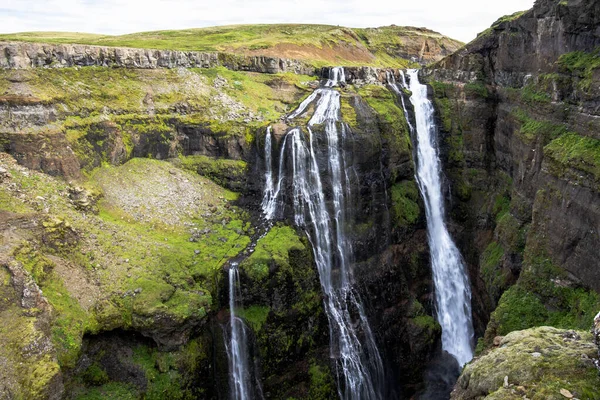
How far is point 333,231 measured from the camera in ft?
82.8

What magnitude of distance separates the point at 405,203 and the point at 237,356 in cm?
1531

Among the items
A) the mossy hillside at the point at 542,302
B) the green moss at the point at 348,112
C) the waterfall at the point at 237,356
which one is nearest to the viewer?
the mossy hillside at the point at 542,302

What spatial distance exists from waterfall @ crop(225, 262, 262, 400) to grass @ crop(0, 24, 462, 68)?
25399mm

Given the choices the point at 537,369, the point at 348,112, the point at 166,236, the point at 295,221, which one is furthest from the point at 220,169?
the point at 537,369

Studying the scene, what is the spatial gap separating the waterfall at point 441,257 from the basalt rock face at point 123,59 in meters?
11.7

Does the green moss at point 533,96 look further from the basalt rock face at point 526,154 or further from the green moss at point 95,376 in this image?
the green moss at point 95,376

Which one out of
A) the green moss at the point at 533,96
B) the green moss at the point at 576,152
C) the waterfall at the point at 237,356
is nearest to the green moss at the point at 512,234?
the green moss at the point at 576,152

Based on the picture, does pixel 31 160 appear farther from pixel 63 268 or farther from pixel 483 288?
pixel 483 288

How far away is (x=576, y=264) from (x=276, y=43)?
126ft

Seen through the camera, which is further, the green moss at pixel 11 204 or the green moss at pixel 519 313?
the green moss at pixel 11 204

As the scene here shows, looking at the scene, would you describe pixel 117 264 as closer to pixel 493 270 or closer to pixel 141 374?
pixel 141 374

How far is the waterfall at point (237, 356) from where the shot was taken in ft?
65.5

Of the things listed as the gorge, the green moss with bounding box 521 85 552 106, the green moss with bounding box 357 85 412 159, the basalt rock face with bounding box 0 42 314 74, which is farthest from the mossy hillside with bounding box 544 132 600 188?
the basalt rock face with bounding box 0 42 314 74

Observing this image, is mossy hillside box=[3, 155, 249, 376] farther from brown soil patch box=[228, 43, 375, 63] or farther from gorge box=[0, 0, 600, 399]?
brown soil patch box=[228, 43, 375, 63]
